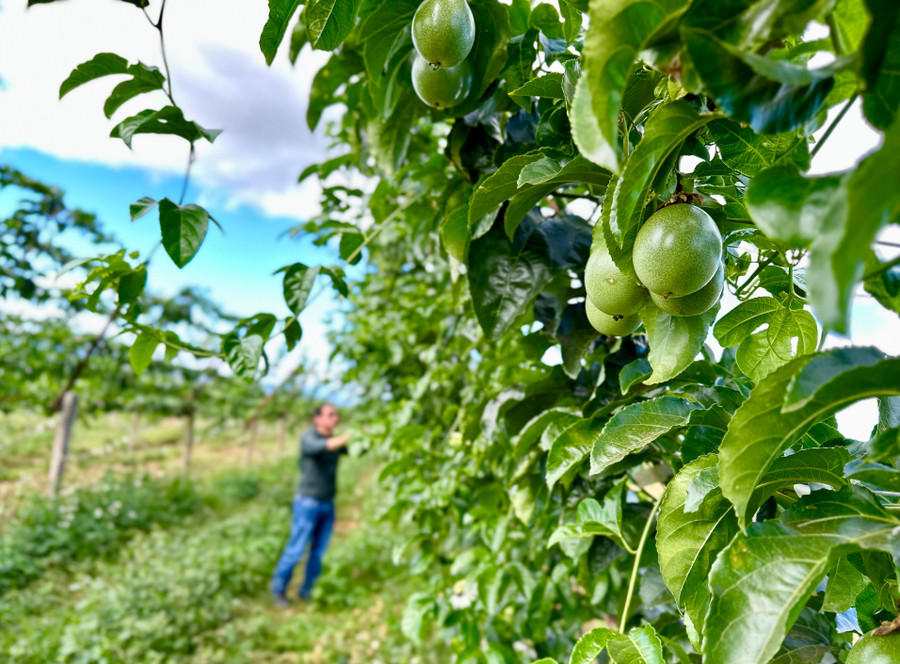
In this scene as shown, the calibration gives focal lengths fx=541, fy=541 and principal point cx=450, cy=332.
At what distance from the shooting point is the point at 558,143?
1.99 ft

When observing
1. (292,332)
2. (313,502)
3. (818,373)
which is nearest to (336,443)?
(313,502)

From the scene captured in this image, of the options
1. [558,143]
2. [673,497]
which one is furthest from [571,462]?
[558,143]

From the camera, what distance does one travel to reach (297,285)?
2.84 ft

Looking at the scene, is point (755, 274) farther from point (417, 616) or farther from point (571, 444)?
point (417, 616)

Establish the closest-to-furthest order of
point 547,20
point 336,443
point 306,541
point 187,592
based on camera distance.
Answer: point 547,20 < point 187,592 < point 336,443 < point 306,541

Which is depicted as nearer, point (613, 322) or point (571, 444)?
point (613, 322)

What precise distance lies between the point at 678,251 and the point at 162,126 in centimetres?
69

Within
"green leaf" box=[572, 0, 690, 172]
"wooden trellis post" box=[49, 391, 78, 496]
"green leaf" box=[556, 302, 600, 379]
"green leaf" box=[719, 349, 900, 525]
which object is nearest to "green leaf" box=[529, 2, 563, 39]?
"green leaf" box=[556, 302, 600, 379]

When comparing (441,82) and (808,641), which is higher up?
(441,82)

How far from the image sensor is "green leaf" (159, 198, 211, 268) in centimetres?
70

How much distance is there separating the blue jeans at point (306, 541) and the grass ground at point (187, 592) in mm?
155

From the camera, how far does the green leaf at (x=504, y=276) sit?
0.78 metres

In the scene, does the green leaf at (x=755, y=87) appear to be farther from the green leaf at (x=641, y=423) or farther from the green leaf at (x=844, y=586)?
the green leaf at (x=844, y=586)

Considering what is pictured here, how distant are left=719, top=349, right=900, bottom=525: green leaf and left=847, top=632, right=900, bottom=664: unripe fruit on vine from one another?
0.17m
